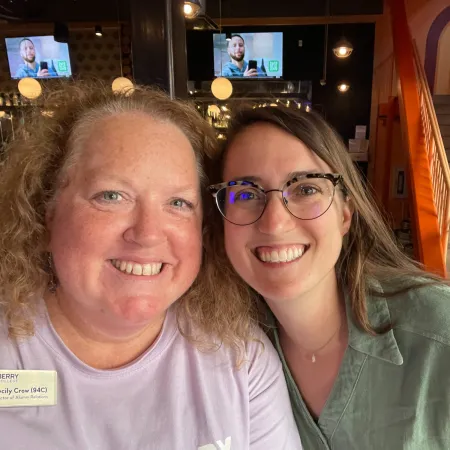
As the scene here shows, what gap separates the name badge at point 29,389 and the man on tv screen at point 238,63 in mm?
7424

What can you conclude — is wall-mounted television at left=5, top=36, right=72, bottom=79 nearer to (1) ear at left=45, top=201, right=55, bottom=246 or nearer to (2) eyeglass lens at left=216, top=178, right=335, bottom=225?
(1) ear at left=45, top=201, right=55, bottom=246

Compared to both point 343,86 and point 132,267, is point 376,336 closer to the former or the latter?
point 132,267

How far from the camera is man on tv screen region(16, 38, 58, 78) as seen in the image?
7469 millimetres

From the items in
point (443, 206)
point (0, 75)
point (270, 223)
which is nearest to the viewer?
point (270, 223)

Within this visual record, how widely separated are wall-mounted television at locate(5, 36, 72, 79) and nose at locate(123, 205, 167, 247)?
7.04 meters

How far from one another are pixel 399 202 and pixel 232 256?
22.5ft

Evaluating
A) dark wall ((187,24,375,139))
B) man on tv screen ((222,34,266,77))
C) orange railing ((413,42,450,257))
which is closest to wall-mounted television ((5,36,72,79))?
dark wall ((187,24,375,139))

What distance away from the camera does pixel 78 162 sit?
4.06 feet

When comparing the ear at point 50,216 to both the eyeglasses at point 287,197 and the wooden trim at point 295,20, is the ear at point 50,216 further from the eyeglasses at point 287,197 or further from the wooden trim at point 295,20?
the wooden trim at point 295,20

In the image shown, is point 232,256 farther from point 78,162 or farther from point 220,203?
point 78,162

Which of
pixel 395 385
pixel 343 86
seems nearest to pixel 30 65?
pixel 343 86

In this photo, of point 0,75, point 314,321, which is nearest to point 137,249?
point 314,321

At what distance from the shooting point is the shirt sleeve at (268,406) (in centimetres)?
131

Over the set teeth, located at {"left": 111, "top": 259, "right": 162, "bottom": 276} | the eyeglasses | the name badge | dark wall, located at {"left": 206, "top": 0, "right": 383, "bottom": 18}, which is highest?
Result: dark wall, located at {"left": 206, "top": 0, "right": 383, "bottom": 18}
